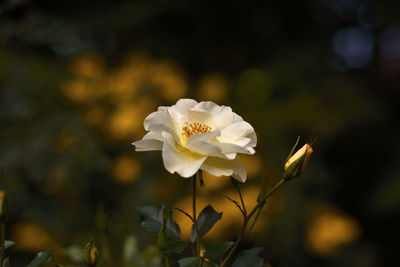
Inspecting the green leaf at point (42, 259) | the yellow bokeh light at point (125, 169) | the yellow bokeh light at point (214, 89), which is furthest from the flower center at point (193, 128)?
the yellow bokeh light at point (214, 89)

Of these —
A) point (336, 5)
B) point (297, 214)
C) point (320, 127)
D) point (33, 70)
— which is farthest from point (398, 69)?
point (33, 70)

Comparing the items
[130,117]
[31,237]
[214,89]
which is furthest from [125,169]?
[214,89]

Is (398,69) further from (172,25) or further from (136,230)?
(136,230)

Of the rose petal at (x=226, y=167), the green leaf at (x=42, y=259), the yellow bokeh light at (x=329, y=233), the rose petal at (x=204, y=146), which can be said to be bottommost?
Result: the yellow bokeh light at (x=329, y=233)

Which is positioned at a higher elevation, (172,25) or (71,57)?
(172,25)

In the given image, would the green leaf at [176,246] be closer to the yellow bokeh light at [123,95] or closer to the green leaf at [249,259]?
the green leaf at [249,259]

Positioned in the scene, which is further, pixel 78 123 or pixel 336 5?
pixel 336 5

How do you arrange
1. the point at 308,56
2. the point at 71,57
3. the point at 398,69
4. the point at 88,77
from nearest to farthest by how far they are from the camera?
the point at 88,77 < the point at 71,57 < the point at 308,56 < the point at 398,69
